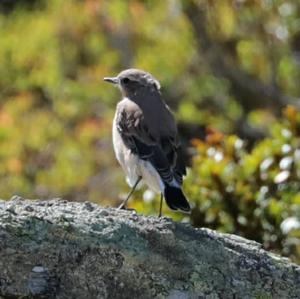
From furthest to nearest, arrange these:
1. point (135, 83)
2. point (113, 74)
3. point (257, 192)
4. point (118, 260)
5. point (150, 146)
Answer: point (113, 74) < point (135, 83) < point (257, 192) < point (150, 146) < point (118, 260)

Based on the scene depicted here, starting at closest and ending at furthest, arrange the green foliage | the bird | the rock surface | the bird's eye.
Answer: the rock surface < the bird < the green foliage < the bird's eye

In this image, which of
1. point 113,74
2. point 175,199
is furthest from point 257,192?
point 113,74

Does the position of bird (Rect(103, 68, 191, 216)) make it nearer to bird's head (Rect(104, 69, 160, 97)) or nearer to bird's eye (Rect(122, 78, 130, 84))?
bird's head (Rect(104, 69, 160, 97))

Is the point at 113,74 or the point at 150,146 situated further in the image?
the point at 113,74

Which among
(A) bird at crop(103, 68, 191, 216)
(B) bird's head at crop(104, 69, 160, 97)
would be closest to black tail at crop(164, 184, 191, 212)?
(A) bird at crop(103, 68, 191, 216)

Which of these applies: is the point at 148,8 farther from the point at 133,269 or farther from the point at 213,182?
the point at 133,269

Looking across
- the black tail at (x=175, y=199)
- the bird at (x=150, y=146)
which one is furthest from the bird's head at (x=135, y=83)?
the black tail at (x=175, y=199)

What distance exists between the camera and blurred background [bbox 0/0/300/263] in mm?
12719

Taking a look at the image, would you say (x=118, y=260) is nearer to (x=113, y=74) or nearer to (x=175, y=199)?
(x=175, y=199)

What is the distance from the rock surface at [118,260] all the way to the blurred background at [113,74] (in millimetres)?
6632

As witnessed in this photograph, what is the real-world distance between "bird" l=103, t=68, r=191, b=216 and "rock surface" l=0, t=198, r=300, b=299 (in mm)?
1502

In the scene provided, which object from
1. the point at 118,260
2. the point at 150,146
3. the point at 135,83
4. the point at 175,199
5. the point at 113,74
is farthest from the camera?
the point at 113,74

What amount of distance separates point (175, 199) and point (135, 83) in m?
1.89

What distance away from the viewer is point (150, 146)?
6871 mm
